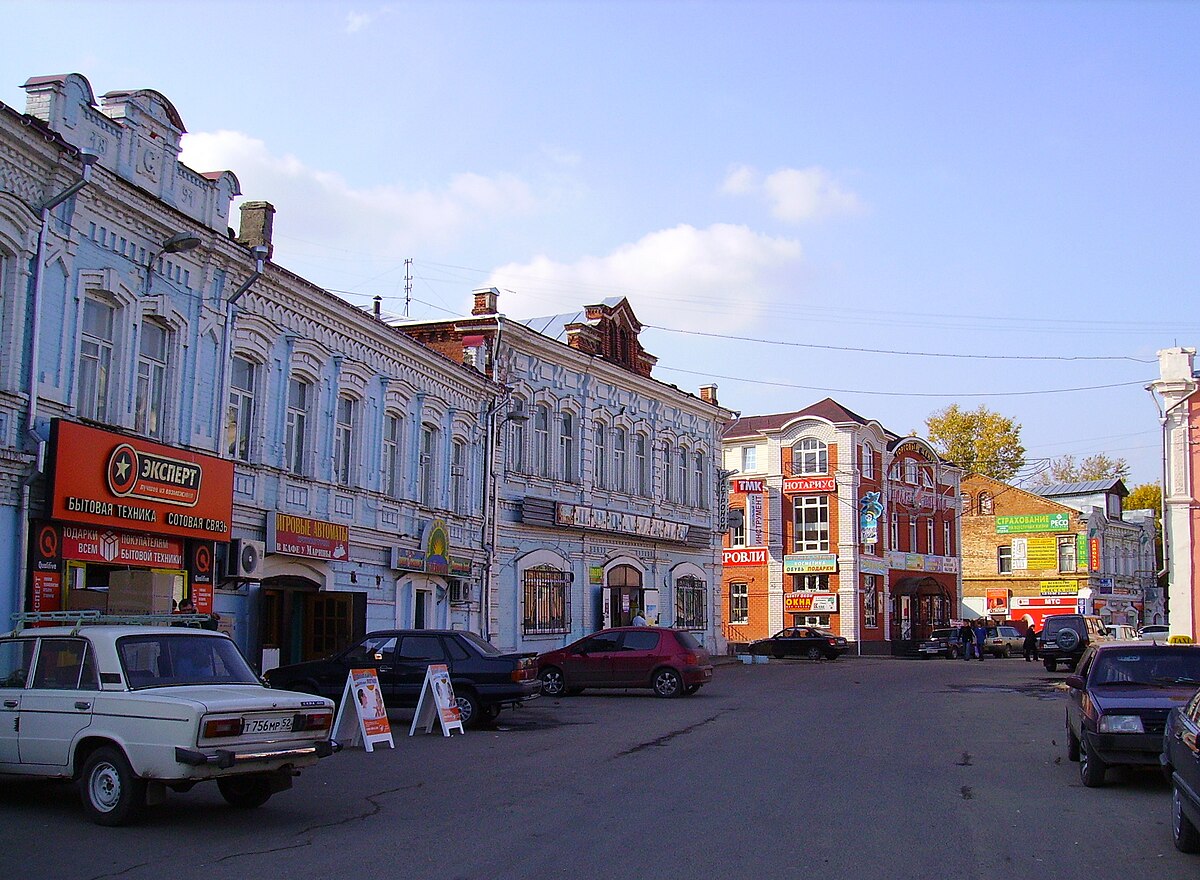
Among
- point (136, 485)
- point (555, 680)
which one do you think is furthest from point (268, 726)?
point (555, 680)

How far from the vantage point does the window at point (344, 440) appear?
83.9 feet

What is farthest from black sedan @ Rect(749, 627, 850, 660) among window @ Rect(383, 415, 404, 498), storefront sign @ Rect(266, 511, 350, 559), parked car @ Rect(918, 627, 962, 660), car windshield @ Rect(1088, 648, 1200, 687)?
car windshield @ Rect(1088, 648, 1200, 687)

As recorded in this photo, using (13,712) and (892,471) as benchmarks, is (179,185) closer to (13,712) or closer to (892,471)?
(13,712)

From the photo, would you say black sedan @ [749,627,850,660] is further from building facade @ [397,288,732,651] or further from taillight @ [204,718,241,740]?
taillight @ [204,718,241,740]

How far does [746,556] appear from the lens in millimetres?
60688

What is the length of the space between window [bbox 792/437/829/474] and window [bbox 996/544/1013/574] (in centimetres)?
2335

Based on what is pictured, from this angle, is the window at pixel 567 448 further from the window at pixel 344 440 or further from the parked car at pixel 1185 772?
the parked car at pixel 1185 772

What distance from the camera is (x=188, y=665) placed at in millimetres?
11156

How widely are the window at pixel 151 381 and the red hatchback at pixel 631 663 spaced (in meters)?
11.0

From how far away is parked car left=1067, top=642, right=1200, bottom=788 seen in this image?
39.5 feet

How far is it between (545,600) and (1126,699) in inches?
958

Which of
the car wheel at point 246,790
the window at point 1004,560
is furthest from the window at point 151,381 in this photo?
the window at point 1004,560

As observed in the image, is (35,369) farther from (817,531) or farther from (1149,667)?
(817,531)

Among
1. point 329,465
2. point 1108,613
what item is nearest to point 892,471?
point 1108,613
